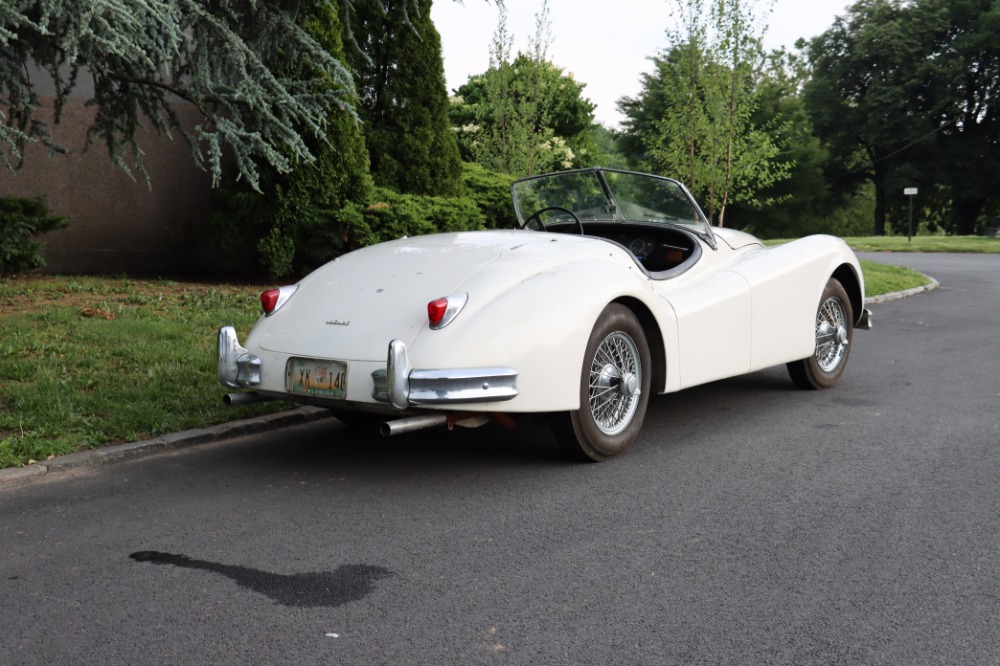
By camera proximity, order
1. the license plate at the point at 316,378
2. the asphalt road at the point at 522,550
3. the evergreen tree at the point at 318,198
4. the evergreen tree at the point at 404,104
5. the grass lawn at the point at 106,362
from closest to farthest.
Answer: the asphalt road at the point at 522,550, the license plate at the point at 316,378, the grass lawn at the point at 106,362, the evergreen tree at the point at 318,198, the evergreen tree at the point at 404,104

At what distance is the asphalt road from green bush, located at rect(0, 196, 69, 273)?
6.58m

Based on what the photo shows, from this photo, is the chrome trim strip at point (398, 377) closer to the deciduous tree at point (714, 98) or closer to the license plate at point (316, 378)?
the license plate at point (316, 378)

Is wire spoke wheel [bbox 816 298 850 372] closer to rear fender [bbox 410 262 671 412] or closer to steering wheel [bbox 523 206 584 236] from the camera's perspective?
steering wheel [bbox 523 206 584 236]

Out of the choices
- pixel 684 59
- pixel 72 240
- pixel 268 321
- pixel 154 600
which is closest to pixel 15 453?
pixel 268 321

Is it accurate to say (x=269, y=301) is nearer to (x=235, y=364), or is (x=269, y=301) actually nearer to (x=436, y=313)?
(x=235, y=364)

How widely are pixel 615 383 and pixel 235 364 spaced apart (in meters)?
1.98

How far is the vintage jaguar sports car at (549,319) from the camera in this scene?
444 centimetres

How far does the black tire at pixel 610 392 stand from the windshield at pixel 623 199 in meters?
1.34

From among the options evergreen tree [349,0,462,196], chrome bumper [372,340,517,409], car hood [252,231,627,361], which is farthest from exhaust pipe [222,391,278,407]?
evergreen tree [349,0,462,196]

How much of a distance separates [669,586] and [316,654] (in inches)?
48.7

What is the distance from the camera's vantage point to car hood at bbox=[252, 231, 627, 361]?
181 inches

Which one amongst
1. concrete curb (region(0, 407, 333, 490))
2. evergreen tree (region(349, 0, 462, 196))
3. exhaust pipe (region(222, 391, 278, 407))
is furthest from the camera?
evergreen tree (region(349, 0, 462, 196))

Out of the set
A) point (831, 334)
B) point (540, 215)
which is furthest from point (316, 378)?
point (831, 334)

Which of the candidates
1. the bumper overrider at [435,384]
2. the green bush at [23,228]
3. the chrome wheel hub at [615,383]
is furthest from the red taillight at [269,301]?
the green bush at [23,228]
